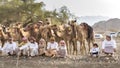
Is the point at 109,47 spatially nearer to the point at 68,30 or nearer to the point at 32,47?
the point at 32,47

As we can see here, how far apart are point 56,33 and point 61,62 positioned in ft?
13.8

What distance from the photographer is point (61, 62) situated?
18.9m

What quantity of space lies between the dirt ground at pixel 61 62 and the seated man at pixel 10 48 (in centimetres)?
67

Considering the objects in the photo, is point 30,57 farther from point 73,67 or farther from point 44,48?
point 73,67

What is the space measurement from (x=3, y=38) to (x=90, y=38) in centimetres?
497

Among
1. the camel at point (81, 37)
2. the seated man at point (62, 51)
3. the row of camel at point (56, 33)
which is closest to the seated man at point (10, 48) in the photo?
the row of camel at point (56, 33)

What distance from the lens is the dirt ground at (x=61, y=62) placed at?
18.2 meters

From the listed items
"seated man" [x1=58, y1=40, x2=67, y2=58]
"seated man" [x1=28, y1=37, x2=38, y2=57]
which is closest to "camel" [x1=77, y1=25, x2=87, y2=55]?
"seated man" [x1=58, y1=40, x2=67, y2=58]

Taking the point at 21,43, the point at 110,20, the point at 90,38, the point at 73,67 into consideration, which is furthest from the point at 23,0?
the point at 110,20

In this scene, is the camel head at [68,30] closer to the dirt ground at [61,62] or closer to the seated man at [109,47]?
the dirt ground at [61,62]

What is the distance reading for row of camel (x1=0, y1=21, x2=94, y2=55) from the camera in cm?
2225

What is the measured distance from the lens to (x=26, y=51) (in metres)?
20.3

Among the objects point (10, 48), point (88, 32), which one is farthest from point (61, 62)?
Result: point (88, 32)

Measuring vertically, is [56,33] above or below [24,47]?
above
